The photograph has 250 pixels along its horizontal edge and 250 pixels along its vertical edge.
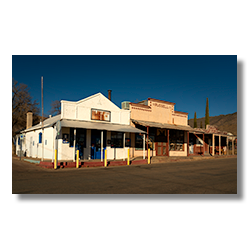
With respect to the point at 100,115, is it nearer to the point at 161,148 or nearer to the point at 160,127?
the point at 160,127

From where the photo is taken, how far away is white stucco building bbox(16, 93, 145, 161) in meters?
17.9

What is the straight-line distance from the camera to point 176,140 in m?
27.5

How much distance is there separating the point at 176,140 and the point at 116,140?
381 inches

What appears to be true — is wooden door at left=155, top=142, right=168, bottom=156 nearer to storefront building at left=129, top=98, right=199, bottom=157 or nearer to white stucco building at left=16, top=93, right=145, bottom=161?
storefront building at left=129, top=98, right=199, bottom=157

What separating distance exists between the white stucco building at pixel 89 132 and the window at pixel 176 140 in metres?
6.94

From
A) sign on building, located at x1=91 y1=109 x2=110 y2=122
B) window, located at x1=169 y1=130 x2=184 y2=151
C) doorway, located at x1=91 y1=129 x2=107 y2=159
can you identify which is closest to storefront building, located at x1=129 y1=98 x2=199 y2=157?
window, located at x1=169 y1=130 x2=184 y2=151

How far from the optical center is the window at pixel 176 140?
2691cm

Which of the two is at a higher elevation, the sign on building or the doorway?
the sign on building

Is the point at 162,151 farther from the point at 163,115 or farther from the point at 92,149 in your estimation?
the point at 92,149

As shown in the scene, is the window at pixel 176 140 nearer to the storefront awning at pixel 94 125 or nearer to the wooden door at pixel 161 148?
the wooden door at pixel 161 148
